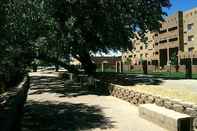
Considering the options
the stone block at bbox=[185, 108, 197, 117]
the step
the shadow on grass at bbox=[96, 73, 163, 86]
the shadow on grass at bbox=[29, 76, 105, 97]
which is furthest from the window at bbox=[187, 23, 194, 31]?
the stone block at bbox=[185, 108, 197, 117]

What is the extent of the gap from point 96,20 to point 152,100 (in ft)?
44.9

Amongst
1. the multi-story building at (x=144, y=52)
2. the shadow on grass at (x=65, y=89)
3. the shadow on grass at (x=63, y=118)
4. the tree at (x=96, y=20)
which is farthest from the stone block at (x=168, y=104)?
the multi-story building at (x=144, y=52)

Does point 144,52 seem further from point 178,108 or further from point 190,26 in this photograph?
point 178,108

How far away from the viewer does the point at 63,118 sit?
15398 millimetres

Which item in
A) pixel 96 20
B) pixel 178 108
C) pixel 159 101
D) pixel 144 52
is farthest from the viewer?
pixel 144 52

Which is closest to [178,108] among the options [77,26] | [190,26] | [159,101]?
[159,101]

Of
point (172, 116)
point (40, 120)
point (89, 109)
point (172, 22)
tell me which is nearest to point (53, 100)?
point (89, 109)

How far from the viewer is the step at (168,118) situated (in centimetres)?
1145

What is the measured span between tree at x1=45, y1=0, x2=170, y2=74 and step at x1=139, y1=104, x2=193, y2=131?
535 inches

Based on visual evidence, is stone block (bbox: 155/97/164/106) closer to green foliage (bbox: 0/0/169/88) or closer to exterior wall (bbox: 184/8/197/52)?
green foliage (bbox: 0/0/169/88)

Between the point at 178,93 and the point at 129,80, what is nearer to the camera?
the point at 178,93

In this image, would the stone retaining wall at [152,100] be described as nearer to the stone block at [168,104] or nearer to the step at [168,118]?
the stone block at [168,104]

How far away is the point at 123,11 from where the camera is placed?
2858cm

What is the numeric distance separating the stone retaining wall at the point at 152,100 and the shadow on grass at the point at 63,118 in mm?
1927
